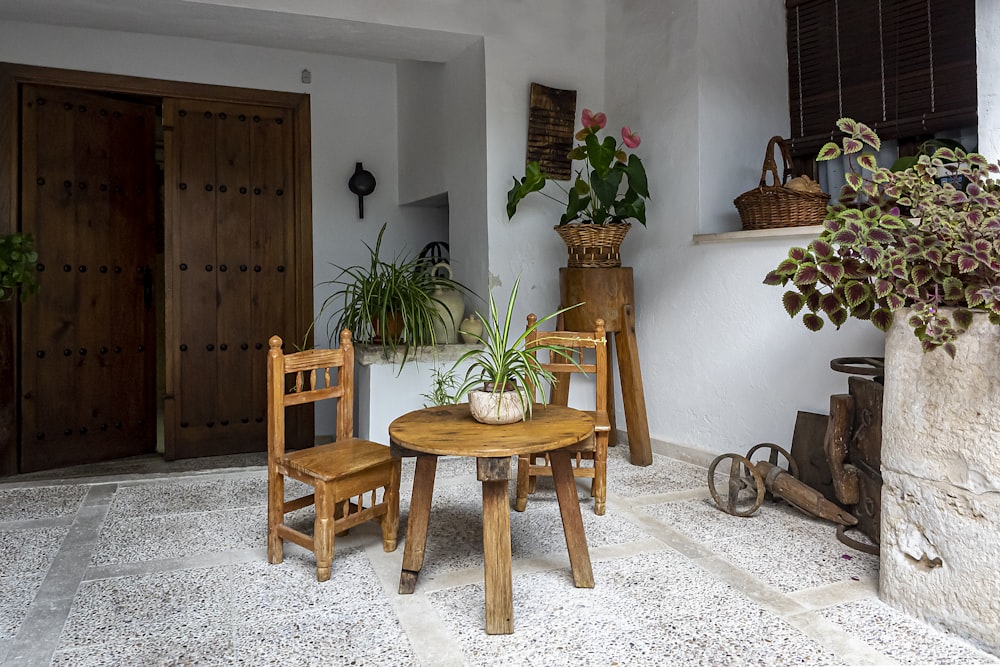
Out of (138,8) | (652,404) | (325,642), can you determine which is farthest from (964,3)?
(138,8)

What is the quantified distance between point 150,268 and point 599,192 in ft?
9.55

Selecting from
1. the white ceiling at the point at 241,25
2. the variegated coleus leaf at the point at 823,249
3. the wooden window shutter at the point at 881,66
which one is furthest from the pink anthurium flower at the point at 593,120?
the variegated coleus leaf at the point at 823,249

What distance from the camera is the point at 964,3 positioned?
120 inches

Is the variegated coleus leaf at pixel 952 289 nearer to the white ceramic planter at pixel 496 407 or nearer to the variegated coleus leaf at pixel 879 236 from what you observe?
the variegated coleus leaf at pixel 879 236

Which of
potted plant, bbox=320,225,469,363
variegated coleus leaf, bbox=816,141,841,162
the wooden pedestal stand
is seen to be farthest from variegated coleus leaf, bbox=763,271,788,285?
potted plant, bbox=320,225,469,363

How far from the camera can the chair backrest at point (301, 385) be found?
2295 millimetres

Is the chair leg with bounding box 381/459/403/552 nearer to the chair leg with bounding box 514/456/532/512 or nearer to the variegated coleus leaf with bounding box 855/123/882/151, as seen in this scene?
the chair leg with bounding box 514/456/532/512

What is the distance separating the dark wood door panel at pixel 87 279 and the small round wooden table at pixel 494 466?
293 centimetres

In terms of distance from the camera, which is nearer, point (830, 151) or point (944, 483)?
point (944, 483)

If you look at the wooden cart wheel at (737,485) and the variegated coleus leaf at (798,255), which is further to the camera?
the wooden cart wheel at (737,485)

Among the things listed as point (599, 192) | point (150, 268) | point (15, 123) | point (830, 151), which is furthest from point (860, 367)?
point (15, 123)

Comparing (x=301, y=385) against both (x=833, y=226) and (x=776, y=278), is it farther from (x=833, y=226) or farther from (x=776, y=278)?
(x=833, y=226)

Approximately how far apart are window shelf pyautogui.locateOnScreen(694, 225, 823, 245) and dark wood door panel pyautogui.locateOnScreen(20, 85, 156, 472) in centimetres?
337

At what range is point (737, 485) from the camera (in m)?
2.77
